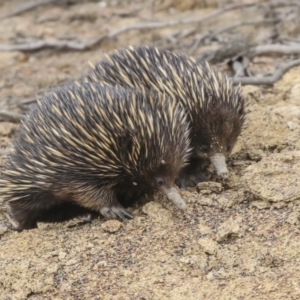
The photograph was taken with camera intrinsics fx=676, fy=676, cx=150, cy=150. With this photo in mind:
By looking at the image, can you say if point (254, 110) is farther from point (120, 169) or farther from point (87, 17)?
point (87, 17)

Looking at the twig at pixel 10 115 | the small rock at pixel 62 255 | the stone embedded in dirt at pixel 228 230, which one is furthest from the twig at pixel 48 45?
the stone embedded in dirt at pixel 228 230

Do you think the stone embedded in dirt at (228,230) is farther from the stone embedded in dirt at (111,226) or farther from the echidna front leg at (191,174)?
the echidna front leg at (191,174)

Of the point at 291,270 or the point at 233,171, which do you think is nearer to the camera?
the point at 291,270

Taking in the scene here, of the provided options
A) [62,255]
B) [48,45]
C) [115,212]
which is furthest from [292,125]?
[48,45]

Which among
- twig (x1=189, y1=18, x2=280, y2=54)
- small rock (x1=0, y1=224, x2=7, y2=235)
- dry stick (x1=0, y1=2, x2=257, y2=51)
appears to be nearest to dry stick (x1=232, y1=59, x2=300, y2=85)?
twig (x1=189, y1=18, x2=280, y2=54)

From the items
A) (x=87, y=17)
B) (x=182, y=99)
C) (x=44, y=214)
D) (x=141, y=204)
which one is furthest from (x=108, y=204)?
(x=87, y=17)

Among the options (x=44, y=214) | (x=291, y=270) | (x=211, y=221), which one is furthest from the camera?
(x=44, y=214)

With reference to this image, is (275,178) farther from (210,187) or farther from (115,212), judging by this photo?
(115,212)
